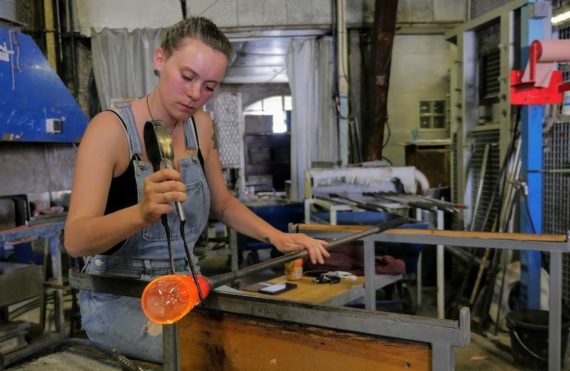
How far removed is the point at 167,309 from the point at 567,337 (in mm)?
2824

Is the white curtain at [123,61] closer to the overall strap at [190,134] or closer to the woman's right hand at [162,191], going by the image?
the overall strap at [190,134]

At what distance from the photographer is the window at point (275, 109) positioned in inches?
470

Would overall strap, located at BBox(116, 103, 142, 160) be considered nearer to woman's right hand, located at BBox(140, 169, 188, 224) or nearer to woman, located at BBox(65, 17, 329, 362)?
woman, located at BBox(65, 17, 329, 362)

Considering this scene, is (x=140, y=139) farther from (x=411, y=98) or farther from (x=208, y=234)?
(x=411, y=98)

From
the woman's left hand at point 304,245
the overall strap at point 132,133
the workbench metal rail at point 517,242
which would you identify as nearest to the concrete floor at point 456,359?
the workbench metal rail at point 517,242

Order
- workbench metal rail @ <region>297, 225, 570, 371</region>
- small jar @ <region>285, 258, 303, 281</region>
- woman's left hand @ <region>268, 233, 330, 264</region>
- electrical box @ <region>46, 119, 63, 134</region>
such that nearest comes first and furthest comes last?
1. woman's left hand @ <region>268, 233, 330, 264</region>
2. workbench metal rail @ <region>297, 225, 570, 371</region>
3. small jar @ <region>285, 258, 303, 281</region>
4. electrical box @ <region>46, 119, 63, 134</region>

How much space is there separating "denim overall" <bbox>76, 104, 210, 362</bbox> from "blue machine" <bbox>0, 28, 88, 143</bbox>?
223 cm

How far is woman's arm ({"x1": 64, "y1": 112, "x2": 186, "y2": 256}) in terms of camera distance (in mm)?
898

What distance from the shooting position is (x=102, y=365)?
282cm

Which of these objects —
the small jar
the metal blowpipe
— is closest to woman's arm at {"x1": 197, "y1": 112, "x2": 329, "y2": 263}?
the metal blowpipe

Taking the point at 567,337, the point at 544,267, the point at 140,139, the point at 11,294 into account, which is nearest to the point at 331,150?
the point at 544,267

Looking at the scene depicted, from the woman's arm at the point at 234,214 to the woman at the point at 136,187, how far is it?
8cm

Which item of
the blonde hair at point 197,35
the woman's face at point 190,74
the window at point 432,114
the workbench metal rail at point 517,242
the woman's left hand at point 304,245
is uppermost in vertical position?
the window at point 432,114

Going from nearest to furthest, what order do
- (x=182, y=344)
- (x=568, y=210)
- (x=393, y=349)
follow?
(x=393, y=349) → (x=182, y=344) → (x=568, y=210)
